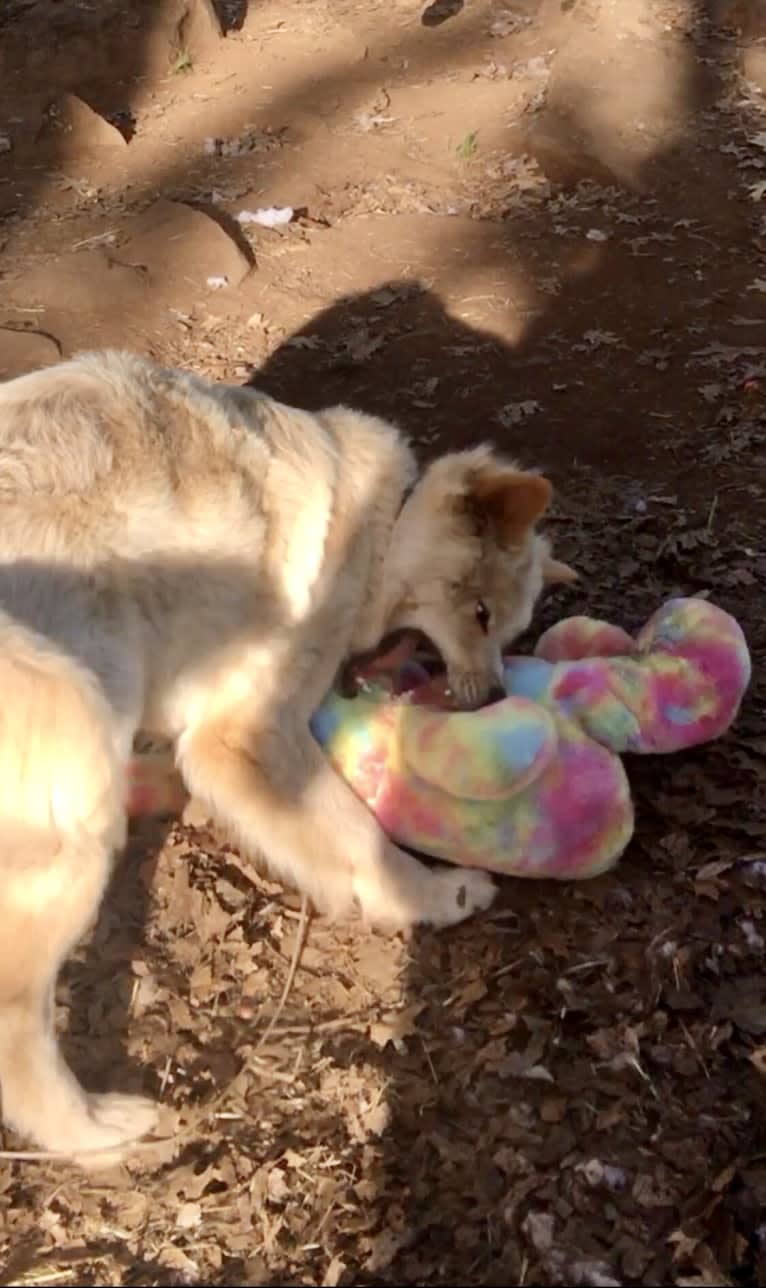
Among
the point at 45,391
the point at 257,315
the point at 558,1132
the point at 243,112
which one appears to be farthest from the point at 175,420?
the point at 243,112

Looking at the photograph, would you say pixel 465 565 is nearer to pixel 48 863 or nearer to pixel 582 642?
pixel 582 642

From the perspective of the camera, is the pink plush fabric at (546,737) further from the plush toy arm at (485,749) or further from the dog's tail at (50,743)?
the dog's tail at (50,743)

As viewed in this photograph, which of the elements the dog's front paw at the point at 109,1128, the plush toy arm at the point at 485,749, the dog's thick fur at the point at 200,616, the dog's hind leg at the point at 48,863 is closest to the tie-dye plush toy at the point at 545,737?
the plush toy arm at the point at 485,749

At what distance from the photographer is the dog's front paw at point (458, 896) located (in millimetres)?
4035

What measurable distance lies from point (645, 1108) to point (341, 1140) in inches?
33.6

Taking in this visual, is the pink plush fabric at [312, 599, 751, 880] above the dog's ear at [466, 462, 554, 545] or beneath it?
beneath

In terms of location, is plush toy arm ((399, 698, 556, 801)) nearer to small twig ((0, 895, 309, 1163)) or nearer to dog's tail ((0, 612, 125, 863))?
small twig ((0, 895, 309, 1163))

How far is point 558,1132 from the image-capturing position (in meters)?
3.33

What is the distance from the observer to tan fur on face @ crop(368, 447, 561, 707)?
172 inches

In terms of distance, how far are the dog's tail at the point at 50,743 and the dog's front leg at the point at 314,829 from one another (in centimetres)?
78

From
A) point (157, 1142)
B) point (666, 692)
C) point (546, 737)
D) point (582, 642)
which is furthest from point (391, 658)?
point (157, 1142)

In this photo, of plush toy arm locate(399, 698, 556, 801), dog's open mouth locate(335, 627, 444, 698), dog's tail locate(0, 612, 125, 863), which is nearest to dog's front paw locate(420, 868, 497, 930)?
plush toy arm locate(399, 698, 556, 801)

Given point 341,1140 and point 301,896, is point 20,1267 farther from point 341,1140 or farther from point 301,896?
point 301,896

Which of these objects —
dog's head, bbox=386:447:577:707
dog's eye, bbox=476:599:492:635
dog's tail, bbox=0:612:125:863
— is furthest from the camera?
dog's eye, bbox=476:599:492:635
